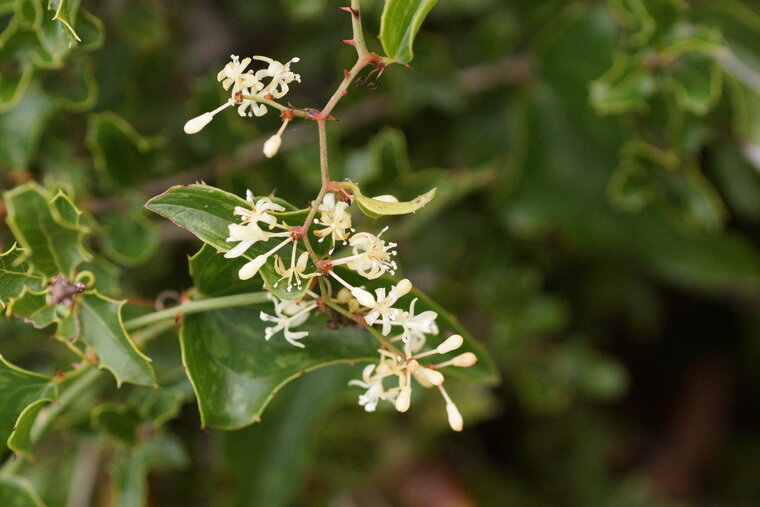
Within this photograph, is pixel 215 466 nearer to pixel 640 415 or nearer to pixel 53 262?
pixel 53 262

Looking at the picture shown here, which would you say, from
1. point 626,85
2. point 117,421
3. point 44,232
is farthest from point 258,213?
point 626,85

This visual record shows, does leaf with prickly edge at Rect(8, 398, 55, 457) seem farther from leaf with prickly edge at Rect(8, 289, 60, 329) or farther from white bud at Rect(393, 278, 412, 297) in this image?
white bud at Rect(393, 278, 412, 297)

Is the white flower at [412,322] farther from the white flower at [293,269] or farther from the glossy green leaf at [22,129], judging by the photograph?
the glossy green leaf at [22,129]

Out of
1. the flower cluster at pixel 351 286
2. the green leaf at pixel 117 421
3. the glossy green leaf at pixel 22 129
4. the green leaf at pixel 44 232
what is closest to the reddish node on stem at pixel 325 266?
the flower cluster at pixel 351 286

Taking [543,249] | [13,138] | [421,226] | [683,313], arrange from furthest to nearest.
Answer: [683,313] < [543,249] < [421,226] < [13,138]

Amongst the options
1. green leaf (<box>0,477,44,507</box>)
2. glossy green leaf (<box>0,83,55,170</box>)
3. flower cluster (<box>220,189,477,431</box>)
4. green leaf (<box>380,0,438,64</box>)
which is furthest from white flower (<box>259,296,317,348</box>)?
glossy green leaf (<box>0,83,55,170</box>)

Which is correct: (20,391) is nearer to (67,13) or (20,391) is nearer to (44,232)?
(44,232)

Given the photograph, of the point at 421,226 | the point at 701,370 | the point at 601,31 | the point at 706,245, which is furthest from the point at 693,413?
the point at 601,31
